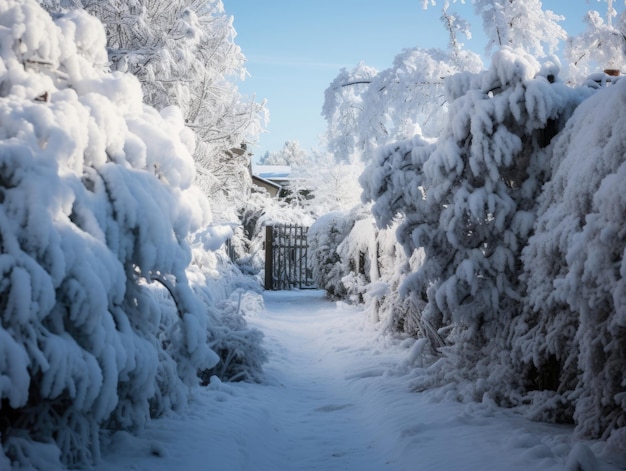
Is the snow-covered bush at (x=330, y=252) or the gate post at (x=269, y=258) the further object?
the gate post at (x=269, y=258)

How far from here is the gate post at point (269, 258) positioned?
18.8 meters

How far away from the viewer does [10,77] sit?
11.1 feet

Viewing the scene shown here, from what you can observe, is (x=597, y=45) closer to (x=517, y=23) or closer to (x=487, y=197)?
(x=517, y=23)

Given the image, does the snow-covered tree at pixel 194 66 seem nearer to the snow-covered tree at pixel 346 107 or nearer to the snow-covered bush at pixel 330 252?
the snow-covered tree at pixel 346 107

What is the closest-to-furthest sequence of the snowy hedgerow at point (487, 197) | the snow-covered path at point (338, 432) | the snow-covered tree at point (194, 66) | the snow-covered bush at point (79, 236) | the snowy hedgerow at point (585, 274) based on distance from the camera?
the snow-covered bush at point (79, 236)
the snowy hedgerow at point (585, 274)
the snow-covered path at point (338, 432)
the snowy hedgerow at point (487, 197)
the snow-covered tree at point (194, 66)

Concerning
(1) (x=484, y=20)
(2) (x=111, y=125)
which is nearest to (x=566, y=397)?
(2) (x=111, y=125)

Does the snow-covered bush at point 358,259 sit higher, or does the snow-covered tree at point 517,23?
the snow-covered tree at point 517,23

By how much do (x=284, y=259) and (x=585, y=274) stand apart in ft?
51.6

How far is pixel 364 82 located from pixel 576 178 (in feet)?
28.3

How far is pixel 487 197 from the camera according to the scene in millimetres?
5055

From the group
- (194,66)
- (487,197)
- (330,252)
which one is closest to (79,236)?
(487,197)

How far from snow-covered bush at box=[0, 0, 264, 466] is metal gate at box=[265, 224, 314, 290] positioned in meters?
14.4

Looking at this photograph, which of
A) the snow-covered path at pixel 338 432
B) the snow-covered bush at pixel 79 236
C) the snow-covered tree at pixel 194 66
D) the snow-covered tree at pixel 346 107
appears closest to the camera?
the snow-covered bush at pixel 79 236

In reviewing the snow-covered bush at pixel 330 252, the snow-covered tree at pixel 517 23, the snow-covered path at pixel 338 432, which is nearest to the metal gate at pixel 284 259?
the snow-covered bush at pixel 330 252
